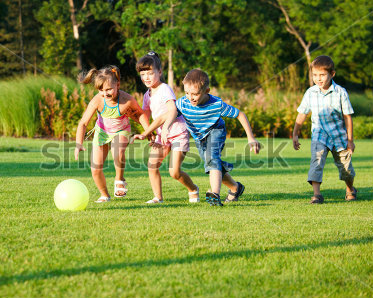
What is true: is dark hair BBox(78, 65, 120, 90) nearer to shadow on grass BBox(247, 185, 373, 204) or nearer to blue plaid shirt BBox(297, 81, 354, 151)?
shadow on grass BBox(247, 185, 373, 204)

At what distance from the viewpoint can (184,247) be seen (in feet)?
12.8

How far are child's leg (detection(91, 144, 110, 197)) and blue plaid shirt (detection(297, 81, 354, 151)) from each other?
9.55 ft

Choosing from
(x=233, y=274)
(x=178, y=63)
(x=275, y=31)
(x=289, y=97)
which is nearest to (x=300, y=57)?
(x=275, y=31)

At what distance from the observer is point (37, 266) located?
337cm

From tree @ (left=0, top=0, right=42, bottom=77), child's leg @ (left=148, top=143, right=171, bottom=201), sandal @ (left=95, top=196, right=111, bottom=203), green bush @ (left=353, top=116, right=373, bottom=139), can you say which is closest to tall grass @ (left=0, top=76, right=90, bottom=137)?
sandal @ (left=95, top=196, right=111, bottom=203)

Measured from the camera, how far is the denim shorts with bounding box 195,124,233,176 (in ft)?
20.4

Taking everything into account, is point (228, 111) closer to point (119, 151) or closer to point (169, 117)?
point (169, 117)

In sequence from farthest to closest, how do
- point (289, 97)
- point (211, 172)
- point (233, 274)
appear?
1. point (289, 97)
2. point (211, 172)
3. point (233, 274)

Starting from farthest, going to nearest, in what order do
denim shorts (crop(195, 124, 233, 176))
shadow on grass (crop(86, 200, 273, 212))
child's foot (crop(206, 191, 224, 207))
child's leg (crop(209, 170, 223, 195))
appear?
denim shorts (crop(195, 124, 233, 176)) → child's leg (crop(209, 170, 223, 195)) → child's foot (crop(206, 191, 224, 207)) → shadow on grass (crop(86, 200, 273, 212))

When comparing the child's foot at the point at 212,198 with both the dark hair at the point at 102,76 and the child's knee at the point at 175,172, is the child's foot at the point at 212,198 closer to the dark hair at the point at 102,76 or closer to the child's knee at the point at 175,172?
the child's knee at the point at 175,172

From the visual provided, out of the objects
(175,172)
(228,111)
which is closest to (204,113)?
(228,111)

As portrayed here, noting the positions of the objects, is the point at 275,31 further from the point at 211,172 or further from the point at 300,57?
the point at 211,172

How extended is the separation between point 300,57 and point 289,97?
2003 centimetres

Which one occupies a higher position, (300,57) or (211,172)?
(300,57)
